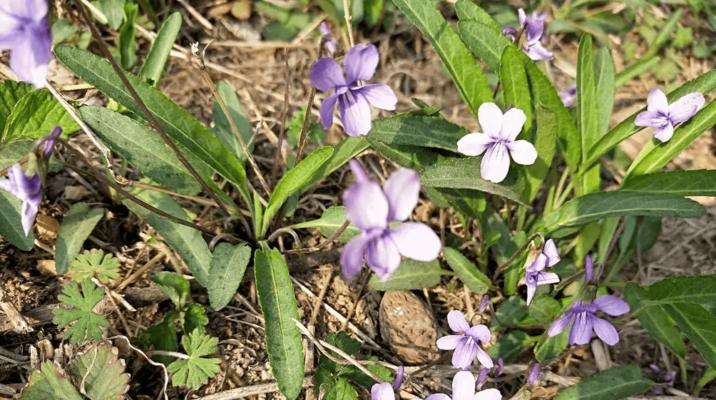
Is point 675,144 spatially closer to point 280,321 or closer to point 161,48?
point 280,321

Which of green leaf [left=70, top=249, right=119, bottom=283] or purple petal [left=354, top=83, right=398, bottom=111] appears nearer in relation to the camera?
purple petal [left=354, top=83, right=398, bottom=111]

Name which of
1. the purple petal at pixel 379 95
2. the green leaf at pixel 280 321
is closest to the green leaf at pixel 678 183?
the purple petal at pixel 379 95

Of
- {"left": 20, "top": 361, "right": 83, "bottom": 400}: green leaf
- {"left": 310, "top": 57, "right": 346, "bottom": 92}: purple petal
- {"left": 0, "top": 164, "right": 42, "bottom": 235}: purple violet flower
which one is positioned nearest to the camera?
{"left": 0, "top": 164, "right": 42, "bottom": 235}: purple violet flower

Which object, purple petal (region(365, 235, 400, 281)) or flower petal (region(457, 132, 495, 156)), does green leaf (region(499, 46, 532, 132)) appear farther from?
purple petal (region(365, 235, 400, 281))

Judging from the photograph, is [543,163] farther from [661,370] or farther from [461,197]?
[661,370]

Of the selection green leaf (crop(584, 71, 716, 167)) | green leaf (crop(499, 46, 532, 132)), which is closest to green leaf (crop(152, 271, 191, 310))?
green leaf (crop(499, 46, 532, 132))
